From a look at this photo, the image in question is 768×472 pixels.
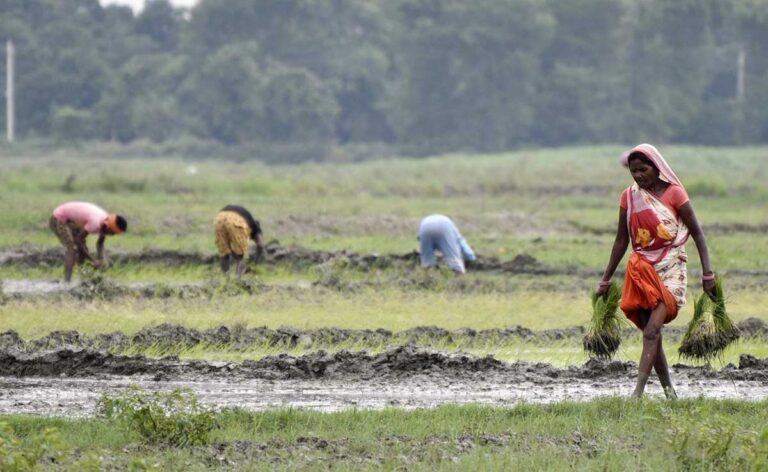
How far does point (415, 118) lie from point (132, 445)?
57663mm

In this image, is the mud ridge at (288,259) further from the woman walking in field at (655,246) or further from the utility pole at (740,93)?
the utility pole at (740,93)

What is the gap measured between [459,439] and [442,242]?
9.52 meters

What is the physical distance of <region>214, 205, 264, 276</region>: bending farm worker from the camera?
53.5 feet

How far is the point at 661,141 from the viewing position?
63.3 meters

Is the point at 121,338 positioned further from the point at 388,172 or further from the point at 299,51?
the point at 299,51

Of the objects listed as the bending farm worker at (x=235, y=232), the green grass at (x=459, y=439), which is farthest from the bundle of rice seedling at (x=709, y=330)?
the bending farm worker at (x=235, y=232)

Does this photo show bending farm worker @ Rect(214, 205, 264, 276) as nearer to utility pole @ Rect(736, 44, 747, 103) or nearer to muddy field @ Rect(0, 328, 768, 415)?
muddy field @ Rect(0, 328, 768, 415)

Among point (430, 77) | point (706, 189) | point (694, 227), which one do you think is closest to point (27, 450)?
point (694, 227)

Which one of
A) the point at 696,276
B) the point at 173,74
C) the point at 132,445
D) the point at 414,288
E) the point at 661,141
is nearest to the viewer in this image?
the point at 132,445

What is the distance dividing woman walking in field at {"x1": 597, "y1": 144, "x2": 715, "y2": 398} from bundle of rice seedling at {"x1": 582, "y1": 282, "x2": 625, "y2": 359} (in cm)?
42

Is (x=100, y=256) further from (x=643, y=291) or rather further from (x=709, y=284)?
(x=709, y=284)

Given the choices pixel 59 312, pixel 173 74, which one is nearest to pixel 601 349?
pixel 59 312

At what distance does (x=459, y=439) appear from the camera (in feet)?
25.4

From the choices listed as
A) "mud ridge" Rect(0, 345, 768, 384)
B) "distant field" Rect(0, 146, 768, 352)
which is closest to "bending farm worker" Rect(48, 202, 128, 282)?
"distant field" Rect(0, 146, 768, 352)
